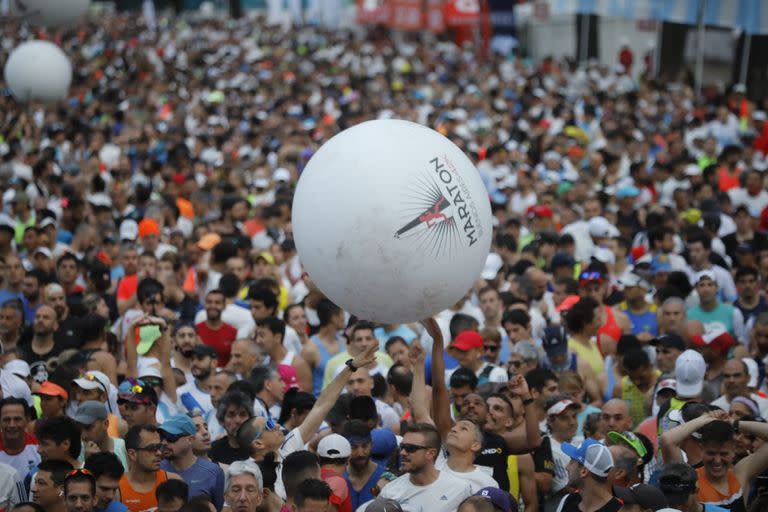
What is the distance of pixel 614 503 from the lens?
18.7 feet

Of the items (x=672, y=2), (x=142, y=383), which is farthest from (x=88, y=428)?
(x=672, y=2)

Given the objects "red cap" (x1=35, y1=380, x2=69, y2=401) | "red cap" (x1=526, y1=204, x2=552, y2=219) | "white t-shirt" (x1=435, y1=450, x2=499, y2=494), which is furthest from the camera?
"red cap" (x1=526, y1=204, x2=552, y2=219)

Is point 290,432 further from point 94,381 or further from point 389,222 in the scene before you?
point 389,222

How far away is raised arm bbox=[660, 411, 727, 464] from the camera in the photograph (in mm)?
6062

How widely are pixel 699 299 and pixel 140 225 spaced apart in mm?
5440

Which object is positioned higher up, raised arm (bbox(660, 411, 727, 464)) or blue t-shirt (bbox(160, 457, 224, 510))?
raised arm (bbox(660, 411, 727, 464))

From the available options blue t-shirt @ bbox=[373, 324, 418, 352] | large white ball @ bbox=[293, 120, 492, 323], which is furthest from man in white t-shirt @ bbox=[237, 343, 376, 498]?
blue t-shirt @ bbox=[373, 324, 418, 352]

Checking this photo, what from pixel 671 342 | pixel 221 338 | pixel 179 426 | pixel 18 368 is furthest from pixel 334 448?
pixel 221 338

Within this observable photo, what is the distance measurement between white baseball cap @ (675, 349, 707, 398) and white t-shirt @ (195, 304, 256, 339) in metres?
3.47

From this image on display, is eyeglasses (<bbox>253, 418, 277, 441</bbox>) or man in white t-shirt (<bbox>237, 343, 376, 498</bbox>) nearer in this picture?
man in white t-shirt (<bbox>237, 343, 376, 498</bbox>)

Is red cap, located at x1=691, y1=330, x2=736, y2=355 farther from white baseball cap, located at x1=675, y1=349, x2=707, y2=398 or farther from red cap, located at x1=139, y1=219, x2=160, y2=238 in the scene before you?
red cap, located at x1=139, y1=219, x2=160, y2=238

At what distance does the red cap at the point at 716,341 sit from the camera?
8.11m

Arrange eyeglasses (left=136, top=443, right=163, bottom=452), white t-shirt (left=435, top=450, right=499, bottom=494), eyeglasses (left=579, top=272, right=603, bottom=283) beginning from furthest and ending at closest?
eyeglasses (left=579, top=272, right=603, bottom=283) → eyeglasses (left=136, top=443, right=163, bottom=452) → white t-shirt (left=435, top=450, right=499, bottom=494)

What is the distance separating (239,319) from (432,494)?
3952 mm
